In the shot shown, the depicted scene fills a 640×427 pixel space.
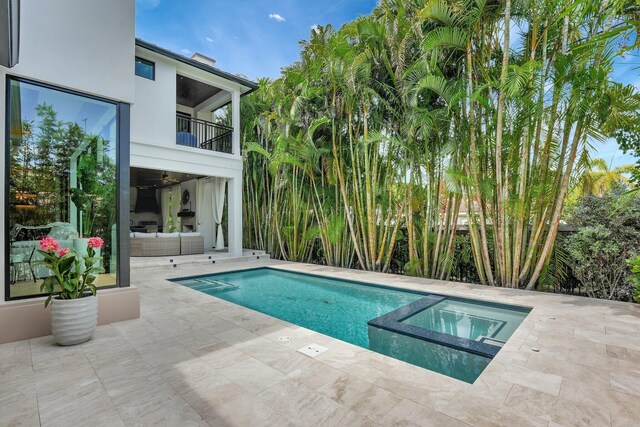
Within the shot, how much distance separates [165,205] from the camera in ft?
49.4

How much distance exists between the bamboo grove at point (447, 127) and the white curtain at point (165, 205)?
8.22 metres

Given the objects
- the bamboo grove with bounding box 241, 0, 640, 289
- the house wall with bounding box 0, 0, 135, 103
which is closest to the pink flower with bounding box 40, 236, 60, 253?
the house wall with bounding box 0, 0, 135, 103

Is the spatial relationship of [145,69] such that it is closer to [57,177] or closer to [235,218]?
[235,218]

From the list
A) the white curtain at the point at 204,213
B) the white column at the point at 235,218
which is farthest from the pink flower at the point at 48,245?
the white curtain at the point at 204,213

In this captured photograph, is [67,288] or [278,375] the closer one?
[278,375]

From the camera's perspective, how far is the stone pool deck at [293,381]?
6.63ft

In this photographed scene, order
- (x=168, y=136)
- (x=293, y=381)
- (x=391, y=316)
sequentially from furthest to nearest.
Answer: (x=168, y=136), (x=391, y=316), (x=293, y=381)

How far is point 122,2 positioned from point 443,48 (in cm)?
553

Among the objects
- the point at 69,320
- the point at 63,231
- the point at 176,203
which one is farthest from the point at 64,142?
the point at 176,203

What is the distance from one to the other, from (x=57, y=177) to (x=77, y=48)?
165 cm

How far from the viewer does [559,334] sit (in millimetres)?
3453

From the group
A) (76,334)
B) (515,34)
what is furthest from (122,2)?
(515,34)

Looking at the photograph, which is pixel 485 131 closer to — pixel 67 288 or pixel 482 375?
pixel 482 375

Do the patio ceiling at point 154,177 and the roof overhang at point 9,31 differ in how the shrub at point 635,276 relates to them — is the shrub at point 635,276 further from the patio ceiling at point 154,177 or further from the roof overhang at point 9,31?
the patio ceiling at point 154,177
